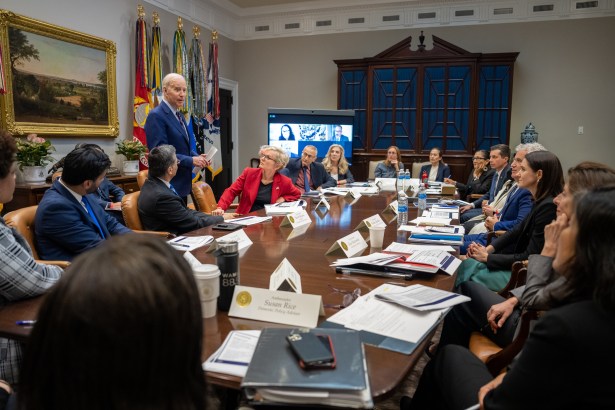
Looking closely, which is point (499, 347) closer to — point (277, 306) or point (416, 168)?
point (277, 306)

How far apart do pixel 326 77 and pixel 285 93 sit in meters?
0.80

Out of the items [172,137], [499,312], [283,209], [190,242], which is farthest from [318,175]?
[499,312]

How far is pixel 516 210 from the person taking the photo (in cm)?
311

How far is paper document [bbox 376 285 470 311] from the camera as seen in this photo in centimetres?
137

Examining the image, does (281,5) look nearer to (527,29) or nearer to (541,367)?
(527,29)

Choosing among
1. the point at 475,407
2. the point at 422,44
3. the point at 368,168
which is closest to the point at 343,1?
the point at 422,44

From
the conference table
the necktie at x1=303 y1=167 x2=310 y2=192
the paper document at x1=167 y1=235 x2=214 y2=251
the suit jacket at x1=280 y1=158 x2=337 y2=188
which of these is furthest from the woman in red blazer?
the paper document at x1=167 y1=235 x2=214 y2=251

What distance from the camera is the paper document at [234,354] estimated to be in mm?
1030

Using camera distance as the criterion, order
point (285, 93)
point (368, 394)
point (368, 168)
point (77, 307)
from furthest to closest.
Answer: point (285, 93), point (368, 168), point (368, 394), point (77, 307)

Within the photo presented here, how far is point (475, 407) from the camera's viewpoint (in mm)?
1114

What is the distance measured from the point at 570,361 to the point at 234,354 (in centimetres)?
71

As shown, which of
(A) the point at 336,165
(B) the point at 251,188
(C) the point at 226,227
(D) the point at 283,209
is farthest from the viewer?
(A) the point at 336,165

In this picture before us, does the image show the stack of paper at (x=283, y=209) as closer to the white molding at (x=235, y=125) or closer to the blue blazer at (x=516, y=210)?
the blue blazer at (x=516, y=210)

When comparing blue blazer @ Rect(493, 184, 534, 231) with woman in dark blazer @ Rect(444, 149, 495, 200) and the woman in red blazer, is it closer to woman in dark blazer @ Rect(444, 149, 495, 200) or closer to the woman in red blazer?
the woman in red blazer
